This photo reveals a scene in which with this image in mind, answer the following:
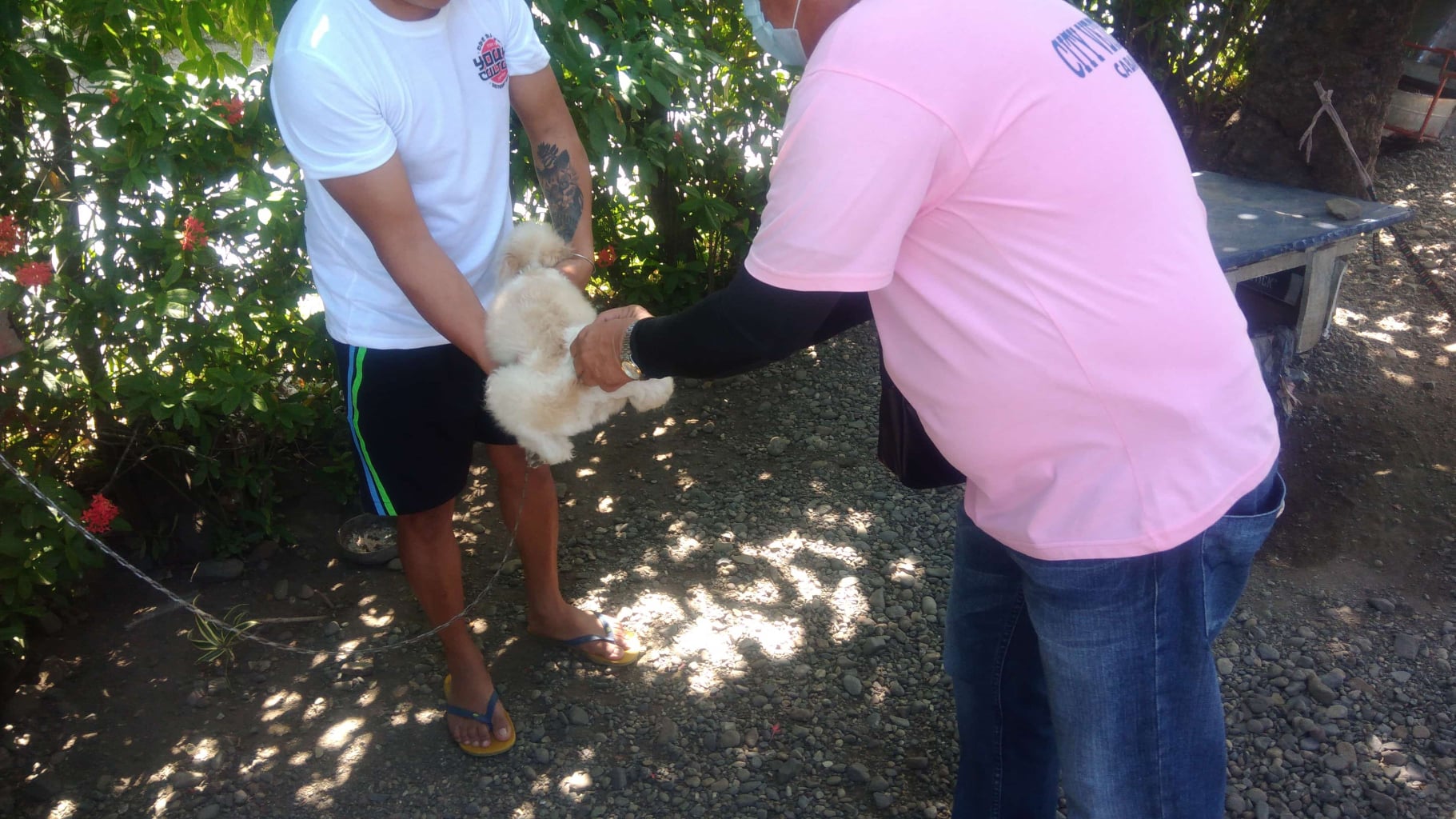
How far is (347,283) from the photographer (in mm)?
2355

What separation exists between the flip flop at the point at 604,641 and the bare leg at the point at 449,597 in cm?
29

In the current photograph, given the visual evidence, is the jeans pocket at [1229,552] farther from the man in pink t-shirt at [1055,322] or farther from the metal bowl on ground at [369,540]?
the metal bowl on ground at [369,540]

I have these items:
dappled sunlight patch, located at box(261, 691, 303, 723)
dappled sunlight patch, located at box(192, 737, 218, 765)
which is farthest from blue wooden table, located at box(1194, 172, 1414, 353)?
dappled sunlight patch, located at box(192, 737, 218, 765)

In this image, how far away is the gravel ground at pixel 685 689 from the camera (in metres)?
2.77

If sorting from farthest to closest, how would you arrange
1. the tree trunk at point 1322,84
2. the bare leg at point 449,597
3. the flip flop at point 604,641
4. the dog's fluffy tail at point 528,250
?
1. the tree trunk at point 1322,84
2. the flip flop at point 604,641
3. the bare leg at point 449,597
4. the dog's fluffy tail at point 528,250

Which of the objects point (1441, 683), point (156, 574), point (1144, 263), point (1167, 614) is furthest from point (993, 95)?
point (156, 574)

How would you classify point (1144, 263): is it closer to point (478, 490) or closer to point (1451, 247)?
point (478, 490)

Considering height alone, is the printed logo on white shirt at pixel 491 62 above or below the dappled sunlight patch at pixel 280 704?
above

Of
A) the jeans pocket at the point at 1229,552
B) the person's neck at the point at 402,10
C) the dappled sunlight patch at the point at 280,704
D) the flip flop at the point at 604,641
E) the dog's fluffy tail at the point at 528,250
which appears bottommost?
the dappled sunlight patch at the point at 280,704

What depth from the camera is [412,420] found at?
2.48 m

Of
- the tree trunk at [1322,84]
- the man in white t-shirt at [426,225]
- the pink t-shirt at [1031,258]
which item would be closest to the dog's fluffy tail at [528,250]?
the man in white t-shirt at [426,225]

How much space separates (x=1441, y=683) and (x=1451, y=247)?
3585 millimetres

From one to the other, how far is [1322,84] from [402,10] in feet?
13.6

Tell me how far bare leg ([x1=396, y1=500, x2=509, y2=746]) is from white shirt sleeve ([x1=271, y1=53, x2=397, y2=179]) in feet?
3.10
